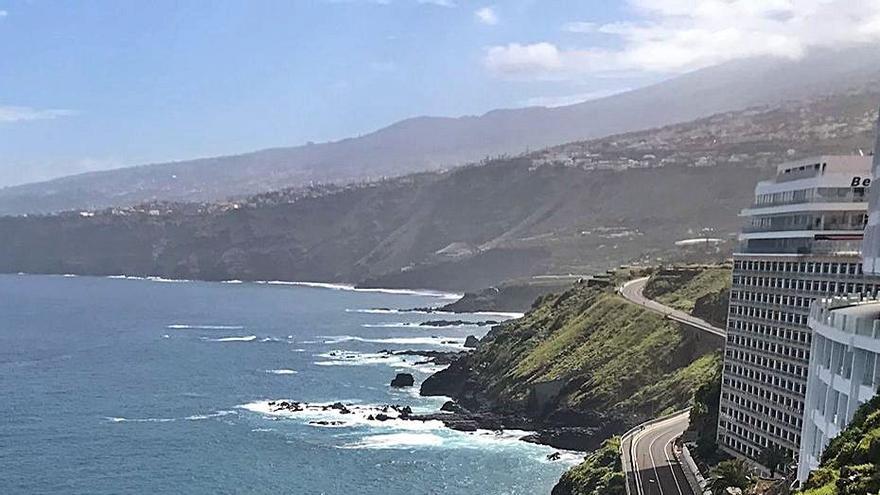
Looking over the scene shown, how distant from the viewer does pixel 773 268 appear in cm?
4503

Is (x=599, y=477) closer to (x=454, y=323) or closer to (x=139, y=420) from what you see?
(x=139, y=420)

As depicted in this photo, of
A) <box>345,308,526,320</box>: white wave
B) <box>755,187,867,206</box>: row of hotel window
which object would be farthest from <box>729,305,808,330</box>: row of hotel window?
<box>345,308,526,320</box>: white wave

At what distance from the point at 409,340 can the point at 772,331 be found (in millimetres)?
88337

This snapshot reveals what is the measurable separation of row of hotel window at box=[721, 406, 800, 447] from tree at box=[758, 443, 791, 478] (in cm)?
61

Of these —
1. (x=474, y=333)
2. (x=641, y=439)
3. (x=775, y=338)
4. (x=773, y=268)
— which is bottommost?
(x=474, y=333)

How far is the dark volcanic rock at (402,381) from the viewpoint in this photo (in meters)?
94.2

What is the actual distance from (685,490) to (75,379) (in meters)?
77.4

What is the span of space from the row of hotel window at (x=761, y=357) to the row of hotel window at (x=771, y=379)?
203 millimetres

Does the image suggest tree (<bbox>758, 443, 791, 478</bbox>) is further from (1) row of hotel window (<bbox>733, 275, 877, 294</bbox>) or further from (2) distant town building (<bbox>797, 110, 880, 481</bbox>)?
(2) distant town building (<bbox>797, 110, 880, 481</bbox>)

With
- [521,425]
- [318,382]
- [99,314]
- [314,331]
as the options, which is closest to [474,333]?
[314,331]

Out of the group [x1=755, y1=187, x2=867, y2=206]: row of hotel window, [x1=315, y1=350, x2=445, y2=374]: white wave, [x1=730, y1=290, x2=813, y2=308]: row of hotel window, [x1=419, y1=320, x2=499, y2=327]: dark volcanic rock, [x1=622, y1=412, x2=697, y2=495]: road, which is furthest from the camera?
[x1=419, y1=320, x2=499, y2=327]: dark volcanic rock

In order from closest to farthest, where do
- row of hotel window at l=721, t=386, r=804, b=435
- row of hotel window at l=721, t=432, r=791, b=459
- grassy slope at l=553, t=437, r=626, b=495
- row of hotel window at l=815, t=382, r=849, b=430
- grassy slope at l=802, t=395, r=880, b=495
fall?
grassy slope at l=802, t=395, r=880, b=495 → row of hotel window at l=815, t=382, r=849, b=430 → row of hotel window at l=721, t=386, r=804, b=435 → row of hotel window at l=721, t=432, r=791, b=459 → grassy slope at l=553, t=437, r=626, b=495

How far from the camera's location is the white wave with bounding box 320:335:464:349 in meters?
127

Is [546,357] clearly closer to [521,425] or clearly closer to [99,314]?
[521,425]
